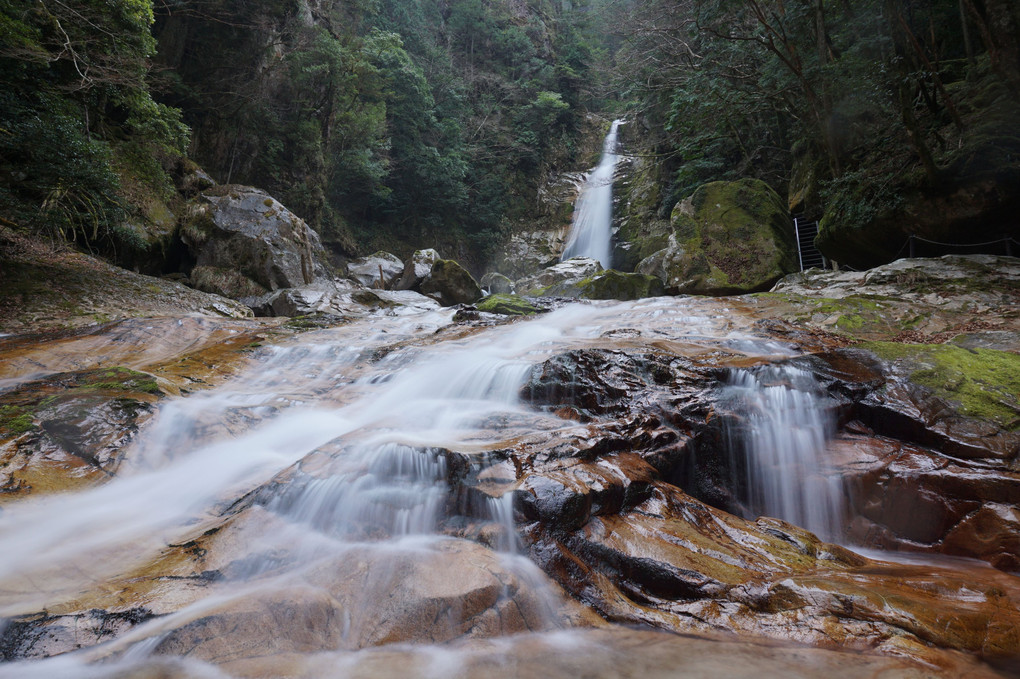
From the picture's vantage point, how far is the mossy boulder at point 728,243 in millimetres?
11906

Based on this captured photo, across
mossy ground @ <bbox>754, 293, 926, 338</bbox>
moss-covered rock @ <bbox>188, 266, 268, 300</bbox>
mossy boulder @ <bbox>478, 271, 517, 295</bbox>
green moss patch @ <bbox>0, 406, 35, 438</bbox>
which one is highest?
moss-covered rock @ <bbox>188, 266, 268, 300</bbox>

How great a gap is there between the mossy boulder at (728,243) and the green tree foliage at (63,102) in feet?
40.1

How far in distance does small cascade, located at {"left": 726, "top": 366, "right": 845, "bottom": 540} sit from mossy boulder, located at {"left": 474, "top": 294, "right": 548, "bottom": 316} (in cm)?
657

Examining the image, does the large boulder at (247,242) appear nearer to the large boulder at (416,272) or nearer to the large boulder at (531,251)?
the large boulder at (416,272)

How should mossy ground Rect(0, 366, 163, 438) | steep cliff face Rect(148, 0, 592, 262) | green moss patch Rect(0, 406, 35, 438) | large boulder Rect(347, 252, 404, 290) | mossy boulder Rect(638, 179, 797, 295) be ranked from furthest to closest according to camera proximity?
1. large boulder Rect(347, 252, 404, 290)
2. steep cliff face Rect(148, 0, 592, 262)
3. mossy boulder Rect(638, 179, 797, 295)
4. mossy ground Rect(0, 366, 163, 438)
5. green moss patch Rect(0, 406, 35, 438)

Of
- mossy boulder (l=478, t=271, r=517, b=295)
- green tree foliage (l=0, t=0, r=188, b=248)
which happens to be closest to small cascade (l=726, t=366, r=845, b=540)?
green tree foliage (l=0, t=0, r=188, b=248)

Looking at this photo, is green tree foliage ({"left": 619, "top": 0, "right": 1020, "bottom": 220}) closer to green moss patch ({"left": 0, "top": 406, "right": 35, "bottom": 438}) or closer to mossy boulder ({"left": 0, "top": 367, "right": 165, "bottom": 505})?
mossy boulder ({"left": 0, "top": 367, "right": 165, "bottom": 505})

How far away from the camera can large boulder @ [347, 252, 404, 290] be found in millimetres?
17403

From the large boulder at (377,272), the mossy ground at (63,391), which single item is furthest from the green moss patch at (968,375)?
the large boulder at (377,272)

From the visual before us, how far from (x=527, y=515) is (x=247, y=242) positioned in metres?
11.9

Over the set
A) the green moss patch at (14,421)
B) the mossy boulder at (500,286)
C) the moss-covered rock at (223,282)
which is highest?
the moss-covered rock at (223,282)

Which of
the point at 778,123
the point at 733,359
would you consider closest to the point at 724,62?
the point at 778,123

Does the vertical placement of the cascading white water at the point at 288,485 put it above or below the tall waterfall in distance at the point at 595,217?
below

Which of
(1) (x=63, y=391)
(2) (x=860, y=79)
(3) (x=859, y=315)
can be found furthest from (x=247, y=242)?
(2) (x=860, y=79)
